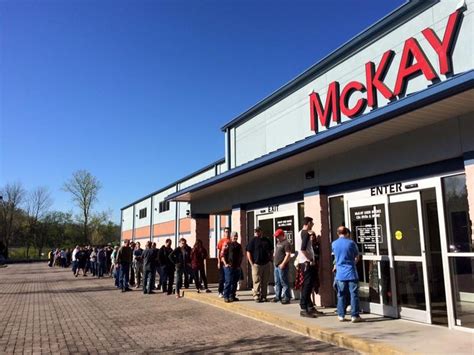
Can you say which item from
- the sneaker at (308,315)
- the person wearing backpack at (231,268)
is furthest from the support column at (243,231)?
the sneaker at (308,315)

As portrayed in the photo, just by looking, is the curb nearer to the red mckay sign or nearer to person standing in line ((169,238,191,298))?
person standing in line ((169,238,191,298))

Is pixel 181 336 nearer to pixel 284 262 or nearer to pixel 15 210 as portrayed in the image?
pixel 284 262

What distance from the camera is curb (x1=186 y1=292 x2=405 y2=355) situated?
6.12 m

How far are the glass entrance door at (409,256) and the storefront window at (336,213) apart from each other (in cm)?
152

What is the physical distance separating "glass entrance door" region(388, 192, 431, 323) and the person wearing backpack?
176 inches

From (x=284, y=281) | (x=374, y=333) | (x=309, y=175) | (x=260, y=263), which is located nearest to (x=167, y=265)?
(x=260, y=263)

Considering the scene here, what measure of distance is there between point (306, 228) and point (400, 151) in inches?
97.2

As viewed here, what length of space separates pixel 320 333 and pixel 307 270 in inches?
65.5

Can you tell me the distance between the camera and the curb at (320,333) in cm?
612

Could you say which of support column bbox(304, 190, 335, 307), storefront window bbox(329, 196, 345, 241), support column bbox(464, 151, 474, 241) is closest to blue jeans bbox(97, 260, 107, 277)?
support column bbox(304, 190, 335, 307)

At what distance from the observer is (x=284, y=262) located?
10.3m

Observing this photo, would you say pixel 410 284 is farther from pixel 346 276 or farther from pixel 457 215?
pixel 457 215

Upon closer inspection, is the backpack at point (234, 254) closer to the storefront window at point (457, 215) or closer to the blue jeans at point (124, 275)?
the storefront window at point (457, 215)

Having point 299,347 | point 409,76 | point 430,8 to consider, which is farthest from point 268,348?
point 430,8
